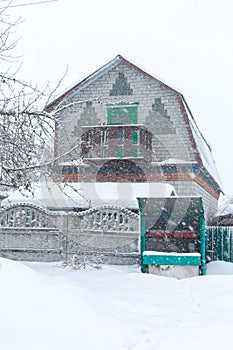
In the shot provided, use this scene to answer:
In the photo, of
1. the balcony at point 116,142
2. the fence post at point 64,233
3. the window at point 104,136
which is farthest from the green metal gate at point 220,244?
the fence post at point 64,233

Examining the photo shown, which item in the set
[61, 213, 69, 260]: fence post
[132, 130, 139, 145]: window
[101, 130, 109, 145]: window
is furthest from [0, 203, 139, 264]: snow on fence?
[101, 130, 109, 145]: window

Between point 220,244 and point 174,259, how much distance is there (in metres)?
4.95

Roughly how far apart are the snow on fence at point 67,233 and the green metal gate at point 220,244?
4.66 m

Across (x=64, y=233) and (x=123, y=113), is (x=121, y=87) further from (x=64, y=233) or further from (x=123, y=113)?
(x=64, y=233)

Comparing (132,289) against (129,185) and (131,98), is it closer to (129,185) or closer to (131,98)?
(129,185)

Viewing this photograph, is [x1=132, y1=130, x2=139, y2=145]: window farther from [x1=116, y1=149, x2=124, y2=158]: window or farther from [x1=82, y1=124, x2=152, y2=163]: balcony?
[x1=116, y1=149, x2=124, y2=158]: window

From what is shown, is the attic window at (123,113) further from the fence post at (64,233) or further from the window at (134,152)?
the fence post at (64,233)

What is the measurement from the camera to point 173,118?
617 inches

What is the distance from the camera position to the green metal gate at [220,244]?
1298 centimetres

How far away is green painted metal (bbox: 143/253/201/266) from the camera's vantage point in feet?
29.2

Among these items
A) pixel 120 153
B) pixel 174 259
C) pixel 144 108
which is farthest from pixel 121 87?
pixel 174 259

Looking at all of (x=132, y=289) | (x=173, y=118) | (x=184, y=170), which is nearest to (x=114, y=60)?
(x=173, y=118)

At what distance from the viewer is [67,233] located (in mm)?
9750

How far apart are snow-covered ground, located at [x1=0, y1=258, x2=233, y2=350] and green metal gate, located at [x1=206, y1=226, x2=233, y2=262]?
7063 mm
